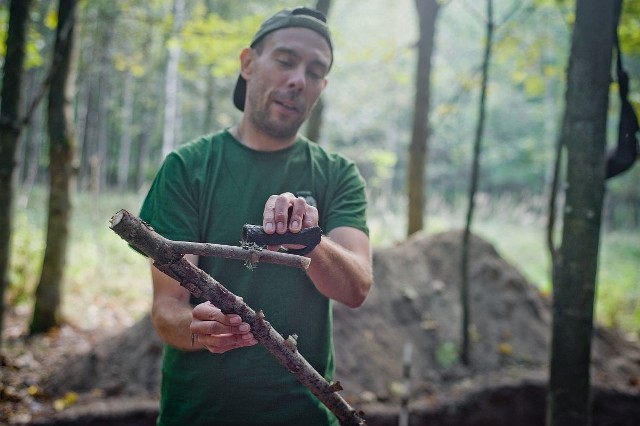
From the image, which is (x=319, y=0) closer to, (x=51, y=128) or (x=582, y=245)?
(x=51, y=128)

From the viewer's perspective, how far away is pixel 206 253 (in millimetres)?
1021

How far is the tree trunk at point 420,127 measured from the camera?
24.7 ft

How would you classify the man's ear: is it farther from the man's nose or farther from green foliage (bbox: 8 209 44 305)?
green foliage (bbox: 8 209 44 305)

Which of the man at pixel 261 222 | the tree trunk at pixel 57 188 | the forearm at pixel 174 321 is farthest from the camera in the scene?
the tree trunk at pixel 57 188

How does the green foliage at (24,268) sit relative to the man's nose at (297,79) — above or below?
below

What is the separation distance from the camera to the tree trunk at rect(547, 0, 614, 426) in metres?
2.27

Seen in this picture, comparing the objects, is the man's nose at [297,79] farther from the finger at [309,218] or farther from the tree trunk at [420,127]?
the tree trunk at [420,127]

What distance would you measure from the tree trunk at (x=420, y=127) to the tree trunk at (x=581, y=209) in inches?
206

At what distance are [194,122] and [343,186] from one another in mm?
32779

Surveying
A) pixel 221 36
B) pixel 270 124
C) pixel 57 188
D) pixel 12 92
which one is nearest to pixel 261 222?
pixel 270 124

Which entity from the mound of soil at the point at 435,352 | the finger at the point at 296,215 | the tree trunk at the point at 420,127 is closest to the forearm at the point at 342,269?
the finger at the point at 296,215

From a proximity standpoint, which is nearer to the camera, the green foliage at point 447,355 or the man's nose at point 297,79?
the man's nose at point 297,79

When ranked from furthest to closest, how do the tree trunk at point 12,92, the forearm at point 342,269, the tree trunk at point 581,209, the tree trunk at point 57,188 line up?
the tree trunk at point 57,188, the tree trunk at point 12,92, the tree trunk at point 581,209, the forearm at point 342,269

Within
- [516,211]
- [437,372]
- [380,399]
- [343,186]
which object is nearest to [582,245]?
[343,186]
